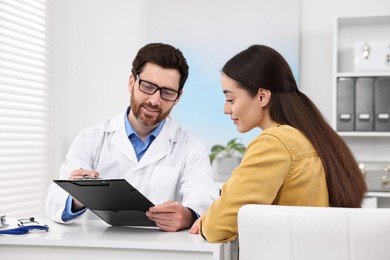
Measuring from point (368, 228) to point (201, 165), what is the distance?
106 centimetres

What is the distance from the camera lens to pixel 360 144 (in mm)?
3840

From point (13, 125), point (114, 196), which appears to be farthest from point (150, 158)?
point (13, 125)

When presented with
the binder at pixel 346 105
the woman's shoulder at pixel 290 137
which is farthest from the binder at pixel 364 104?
the woman's shoulder at pixel 290 137

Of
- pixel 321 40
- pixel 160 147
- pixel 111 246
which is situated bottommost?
pixel 111 246

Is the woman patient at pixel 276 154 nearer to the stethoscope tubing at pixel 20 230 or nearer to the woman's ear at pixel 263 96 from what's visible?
the woman's ear at pixel 263 96

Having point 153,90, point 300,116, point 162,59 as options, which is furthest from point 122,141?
point 300,116

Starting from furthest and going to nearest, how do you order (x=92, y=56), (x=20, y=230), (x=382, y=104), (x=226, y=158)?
(x=92, y=56), (x=226, y=158), (x=382, y=104), (x=20, y=230)

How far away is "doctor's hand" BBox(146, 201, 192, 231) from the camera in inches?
66.1

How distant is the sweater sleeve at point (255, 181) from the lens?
137 centimetres

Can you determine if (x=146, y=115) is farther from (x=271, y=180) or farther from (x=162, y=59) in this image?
(x=271, y=180)

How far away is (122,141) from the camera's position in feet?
7.17

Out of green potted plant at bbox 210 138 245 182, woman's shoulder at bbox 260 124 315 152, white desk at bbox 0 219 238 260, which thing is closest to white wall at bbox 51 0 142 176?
green potted plant at bbox 210 138 245 182

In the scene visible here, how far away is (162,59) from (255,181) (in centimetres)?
91

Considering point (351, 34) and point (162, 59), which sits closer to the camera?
point (162, 59)
